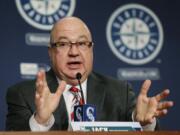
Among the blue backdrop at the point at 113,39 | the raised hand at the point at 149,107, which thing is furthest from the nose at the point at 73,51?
the blue backdrop at the point at 113,39

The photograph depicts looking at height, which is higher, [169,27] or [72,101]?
[169,27]

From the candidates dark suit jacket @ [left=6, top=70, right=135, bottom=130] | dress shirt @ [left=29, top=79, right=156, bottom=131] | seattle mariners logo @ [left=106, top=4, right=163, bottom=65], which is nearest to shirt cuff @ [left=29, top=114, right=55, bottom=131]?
dress shirt @ [left=29, top=79, right=156, bottom=131]

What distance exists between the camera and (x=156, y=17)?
10.0 ft

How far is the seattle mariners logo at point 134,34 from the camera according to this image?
2.97 metres

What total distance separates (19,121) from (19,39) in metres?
1.02

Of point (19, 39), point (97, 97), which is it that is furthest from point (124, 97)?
point (19, 39)

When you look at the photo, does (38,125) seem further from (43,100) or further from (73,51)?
(73,51)

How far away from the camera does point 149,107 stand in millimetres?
1791

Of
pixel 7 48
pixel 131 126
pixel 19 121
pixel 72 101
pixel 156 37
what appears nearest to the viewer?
pixel 131 126

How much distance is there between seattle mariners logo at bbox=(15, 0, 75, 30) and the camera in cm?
280

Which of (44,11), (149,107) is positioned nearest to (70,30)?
(149,107)

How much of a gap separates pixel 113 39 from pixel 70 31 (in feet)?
2.99

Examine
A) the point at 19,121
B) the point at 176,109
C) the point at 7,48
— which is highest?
the point at 7,48

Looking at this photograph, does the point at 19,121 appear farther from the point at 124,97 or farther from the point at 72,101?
the point at 124,97
